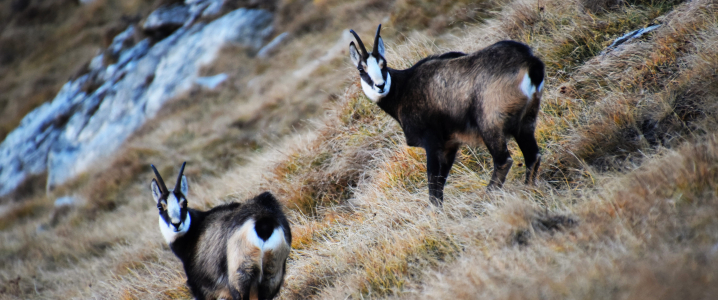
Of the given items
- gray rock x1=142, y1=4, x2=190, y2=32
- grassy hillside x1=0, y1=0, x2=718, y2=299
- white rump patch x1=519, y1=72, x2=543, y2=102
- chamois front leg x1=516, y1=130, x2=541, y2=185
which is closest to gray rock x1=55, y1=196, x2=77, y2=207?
grassy hillside x1=0, y1=0, x2=718, y2=299

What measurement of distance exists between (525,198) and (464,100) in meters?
0.95

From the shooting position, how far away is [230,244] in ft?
12.5

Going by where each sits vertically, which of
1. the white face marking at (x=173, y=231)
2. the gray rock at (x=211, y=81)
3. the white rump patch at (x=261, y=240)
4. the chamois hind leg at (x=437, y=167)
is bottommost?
the gray rock at (x=211, y=81)

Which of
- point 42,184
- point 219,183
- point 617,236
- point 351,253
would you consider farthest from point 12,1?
point 617,236

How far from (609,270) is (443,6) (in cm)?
992

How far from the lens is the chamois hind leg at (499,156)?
142 inches

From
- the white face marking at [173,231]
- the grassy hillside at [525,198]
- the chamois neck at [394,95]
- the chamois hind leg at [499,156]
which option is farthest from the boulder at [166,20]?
the chamois hind leg at [499,156]

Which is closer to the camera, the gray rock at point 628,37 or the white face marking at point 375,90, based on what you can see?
the white face marking at point 375,90

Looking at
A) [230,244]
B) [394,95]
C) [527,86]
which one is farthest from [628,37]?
[230,244]

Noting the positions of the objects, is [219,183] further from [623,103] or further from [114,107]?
[114,107]

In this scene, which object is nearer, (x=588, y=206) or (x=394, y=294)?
(x=588, y=206)

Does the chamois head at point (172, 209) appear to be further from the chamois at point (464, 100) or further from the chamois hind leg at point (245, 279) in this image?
the chamois at point (464, 100)

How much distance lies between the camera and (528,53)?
3.56 m

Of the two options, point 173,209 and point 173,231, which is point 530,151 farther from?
point 173,231
